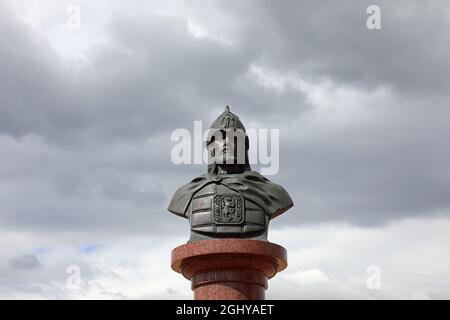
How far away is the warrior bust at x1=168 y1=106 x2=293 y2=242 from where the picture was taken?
15.1 metres

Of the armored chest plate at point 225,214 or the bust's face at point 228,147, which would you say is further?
the bust's face at point 228,147

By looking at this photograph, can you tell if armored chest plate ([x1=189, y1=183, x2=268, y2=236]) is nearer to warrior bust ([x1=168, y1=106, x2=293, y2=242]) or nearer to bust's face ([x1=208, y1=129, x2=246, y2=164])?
warrior bust ([x1=168, y1=106, x2=293, y2=242])

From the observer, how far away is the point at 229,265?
14.3 meters

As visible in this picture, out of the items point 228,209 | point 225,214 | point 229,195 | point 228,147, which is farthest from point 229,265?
point 228,147

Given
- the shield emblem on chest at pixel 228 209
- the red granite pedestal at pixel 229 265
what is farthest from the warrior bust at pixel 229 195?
the red granite pedestal at pixel 229 265

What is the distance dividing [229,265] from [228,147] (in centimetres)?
295

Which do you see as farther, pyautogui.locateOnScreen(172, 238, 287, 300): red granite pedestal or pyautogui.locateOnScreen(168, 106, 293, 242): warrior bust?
pyautogui.locateOnScreen(168, 106, 293, 242): warrior bust

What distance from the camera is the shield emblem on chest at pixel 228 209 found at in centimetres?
1505

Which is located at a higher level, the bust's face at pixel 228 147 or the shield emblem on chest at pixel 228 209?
the bust's face at pixel 228 147

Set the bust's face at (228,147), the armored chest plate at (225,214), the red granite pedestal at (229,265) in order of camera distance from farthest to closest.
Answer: the bust's face at (228,147) < the armored chest plate at (225,214) < the red granite pedestal at (229,265)

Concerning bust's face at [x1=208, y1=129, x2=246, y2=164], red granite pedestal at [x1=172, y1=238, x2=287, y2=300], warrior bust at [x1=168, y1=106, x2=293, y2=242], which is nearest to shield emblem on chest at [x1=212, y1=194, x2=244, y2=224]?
warrior bust at [x1=168, y1=106, x2=293, y2=242]

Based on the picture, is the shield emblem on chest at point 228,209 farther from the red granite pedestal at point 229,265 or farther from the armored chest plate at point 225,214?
the red granite pedestal at point 229,265

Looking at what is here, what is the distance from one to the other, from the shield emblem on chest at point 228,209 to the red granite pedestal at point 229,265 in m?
0.80
